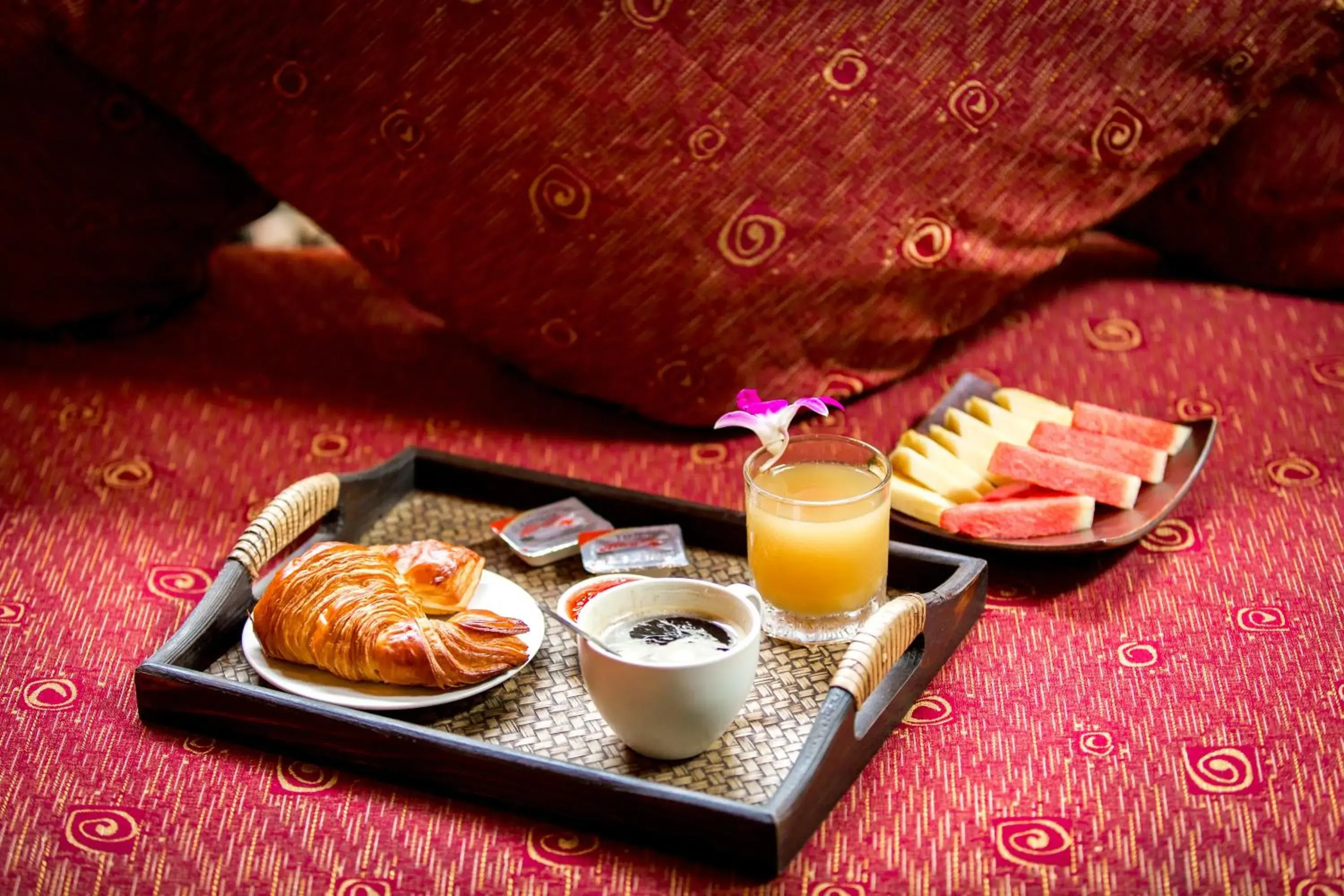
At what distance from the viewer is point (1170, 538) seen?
44.6 inches

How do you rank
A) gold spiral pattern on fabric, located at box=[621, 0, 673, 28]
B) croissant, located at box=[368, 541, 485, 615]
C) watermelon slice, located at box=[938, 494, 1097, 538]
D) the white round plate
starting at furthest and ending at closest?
gold spiral pattern on fabric, located at box=[621, 0, 673, 28]
watermelon slice, located at box=[938, 494, 1097, 538]
croissant, located at box=[368, 541, 485, 615]
the white round plate

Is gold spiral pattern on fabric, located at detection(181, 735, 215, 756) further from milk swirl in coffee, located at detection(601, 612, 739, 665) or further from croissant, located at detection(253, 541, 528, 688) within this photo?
milk swirl in coffee, located at detection(601, 612, 739, 665)

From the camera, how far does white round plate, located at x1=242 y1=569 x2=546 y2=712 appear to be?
86 centimetres

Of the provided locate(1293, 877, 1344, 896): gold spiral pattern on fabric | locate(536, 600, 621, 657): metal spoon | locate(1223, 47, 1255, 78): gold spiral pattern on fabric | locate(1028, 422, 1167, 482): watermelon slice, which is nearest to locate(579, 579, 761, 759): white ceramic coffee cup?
locate(536, 600, 621, 657): metal spoon

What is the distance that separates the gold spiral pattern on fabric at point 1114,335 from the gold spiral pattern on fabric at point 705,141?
498mm

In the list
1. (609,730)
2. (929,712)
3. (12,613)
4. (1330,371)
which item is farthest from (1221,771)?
(12,613)

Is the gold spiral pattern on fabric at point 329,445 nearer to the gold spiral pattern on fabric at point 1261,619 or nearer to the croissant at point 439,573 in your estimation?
the croissant at point 439,573

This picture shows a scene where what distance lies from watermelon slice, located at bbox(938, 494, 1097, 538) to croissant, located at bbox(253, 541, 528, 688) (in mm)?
385

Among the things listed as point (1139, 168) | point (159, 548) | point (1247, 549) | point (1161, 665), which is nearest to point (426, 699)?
point (159, 548)

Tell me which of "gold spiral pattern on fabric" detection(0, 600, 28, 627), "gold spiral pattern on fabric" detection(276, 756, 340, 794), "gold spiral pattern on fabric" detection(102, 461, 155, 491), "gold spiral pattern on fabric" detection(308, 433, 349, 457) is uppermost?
"gold spiral pattern on fabric" detection(276, 756, 340, 794)

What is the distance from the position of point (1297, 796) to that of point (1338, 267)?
2.67ft

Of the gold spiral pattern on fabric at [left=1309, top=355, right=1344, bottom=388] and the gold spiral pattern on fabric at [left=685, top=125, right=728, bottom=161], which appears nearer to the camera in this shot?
the gold spiral pattern on fabric at [left=685, top=125, right=728, bottom=161]

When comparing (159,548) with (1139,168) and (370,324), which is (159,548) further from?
(1139,168)

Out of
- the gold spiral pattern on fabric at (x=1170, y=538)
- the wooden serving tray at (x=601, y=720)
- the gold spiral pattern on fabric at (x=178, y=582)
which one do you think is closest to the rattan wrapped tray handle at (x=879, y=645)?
the wooden serving tray at (x=601, y=720)
